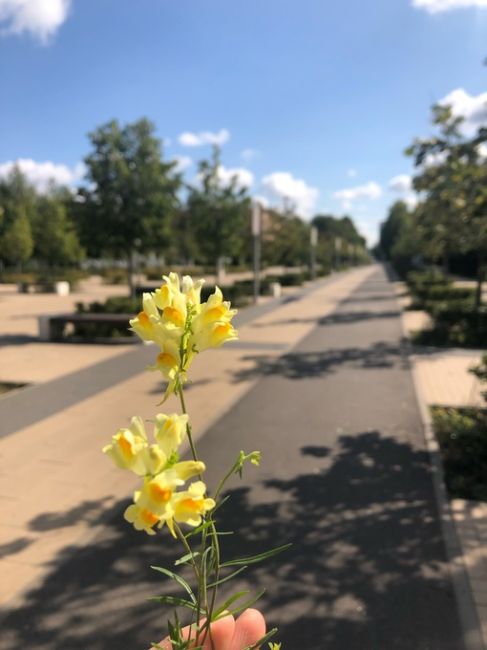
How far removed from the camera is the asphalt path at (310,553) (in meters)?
2.78

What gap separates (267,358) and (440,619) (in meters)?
7.43

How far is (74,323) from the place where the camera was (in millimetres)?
12125

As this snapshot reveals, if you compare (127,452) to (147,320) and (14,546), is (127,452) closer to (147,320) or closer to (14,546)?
(147,320)

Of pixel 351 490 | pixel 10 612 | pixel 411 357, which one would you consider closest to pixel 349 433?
pixel 351 490

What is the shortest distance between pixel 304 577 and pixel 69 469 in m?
2.62

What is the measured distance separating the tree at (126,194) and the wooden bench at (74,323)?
336 cm

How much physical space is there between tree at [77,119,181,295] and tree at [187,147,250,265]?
5.10 meters

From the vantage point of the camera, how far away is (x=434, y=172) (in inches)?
492

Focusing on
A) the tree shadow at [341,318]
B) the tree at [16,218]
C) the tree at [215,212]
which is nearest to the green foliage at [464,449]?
the tree shadow at [341,318]

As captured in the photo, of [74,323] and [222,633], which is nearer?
[222,633]

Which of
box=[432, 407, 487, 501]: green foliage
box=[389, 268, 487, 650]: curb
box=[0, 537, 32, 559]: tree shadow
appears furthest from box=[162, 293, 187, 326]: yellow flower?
box=[432, 407, 487, 501]: green foliage

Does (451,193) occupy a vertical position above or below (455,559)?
above

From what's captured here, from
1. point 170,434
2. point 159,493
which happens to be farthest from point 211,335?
point 159,493

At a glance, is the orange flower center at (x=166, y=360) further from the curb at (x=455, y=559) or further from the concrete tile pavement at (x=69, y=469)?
the concrete tile pavement at (x=69, y=469)
